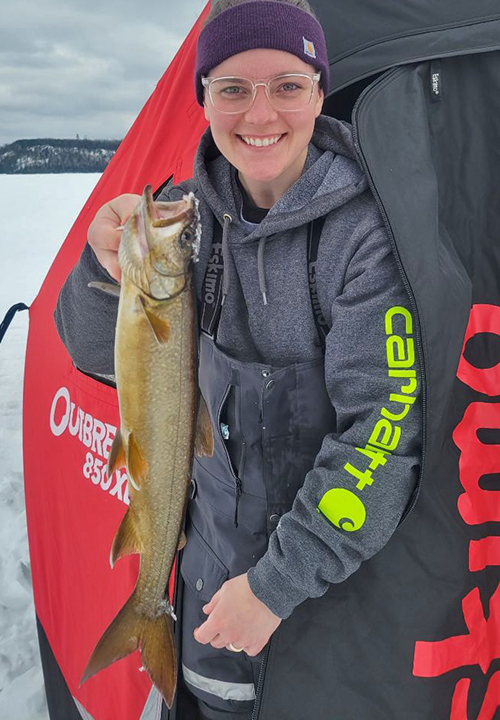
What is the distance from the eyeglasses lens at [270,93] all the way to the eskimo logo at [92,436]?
188 cm

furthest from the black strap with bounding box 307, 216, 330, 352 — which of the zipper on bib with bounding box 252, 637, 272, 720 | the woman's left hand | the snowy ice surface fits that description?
the snowy ice surface

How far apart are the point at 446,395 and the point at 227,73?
106 centimetres

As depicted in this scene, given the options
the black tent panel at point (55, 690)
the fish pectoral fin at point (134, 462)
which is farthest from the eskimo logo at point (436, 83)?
the black tent panel at point (55, 690)

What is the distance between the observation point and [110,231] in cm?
184

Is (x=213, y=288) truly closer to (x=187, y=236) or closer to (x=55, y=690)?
(x=187, y=236)

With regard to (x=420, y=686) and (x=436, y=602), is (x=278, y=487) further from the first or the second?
(x=420, y=686)

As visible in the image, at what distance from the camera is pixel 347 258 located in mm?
1783

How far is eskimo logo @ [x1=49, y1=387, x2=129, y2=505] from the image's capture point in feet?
10.6

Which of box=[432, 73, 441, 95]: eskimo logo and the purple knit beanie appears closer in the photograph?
the purple knit beanie

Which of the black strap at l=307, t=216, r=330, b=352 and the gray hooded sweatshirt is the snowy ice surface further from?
the black strap at l=307, t=216, r=330, b=352

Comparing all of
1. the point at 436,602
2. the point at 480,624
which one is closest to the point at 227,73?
the point at 436,602

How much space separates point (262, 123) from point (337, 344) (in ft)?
2.07

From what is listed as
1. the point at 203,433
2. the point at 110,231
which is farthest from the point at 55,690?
the point at 110,231

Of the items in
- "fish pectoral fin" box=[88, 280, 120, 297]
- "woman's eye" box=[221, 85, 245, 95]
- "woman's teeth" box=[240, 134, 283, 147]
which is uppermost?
"woman's eye" box=[221, 85, 245, 95]
